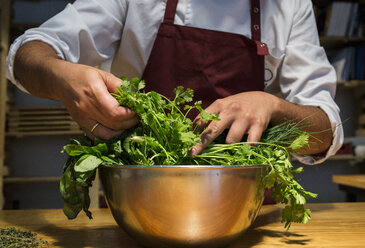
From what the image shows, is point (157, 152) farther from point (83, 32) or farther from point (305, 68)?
point (305, 68)

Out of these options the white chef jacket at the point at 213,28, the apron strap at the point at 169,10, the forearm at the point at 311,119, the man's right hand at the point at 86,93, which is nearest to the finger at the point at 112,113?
the man's right hand at the point at 86,93

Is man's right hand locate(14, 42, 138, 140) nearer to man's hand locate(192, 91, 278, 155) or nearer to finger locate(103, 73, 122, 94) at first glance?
finger locate(103, 73, 122, 94)

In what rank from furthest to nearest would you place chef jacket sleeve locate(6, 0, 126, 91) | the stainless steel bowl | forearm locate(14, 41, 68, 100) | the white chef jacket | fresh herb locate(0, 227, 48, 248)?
the white chef jacket
chef jacket sleeve locate(6, 0, 126, 91)
forearm locate(14, 41, 68, 100)
fresh herb locate(0, 227, 48, 248)
the stainless steel bowl

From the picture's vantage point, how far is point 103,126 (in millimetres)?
684

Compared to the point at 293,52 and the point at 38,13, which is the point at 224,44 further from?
the point at 38,13

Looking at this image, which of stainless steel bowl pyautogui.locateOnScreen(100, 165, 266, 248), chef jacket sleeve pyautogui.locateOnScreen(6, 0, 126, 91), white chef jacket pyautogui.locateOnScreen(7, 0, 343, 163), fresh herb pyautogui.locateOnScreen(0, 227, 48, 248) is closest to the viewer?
stainless steel bowl pyautogui.locateOnScreen(100, 165, 266, 248)

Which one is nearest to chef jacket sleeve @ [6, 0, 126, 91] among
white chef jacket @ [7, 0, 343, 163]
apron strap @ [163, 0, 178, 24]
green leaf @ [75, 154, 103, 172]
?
white chef jacket @ [7, 0, 343, 163]

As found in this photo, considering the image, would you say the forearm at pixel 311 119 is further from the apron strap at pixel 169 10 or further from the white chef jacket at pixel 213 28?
the apron strap at pixel 169 10

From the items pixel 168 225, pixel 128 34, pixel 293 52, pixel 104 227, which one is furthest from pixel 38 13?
pixel 168 225

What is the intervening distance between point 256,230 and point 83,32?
756 millimetres

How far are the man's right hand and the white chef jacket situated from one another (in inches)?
→ 12.5

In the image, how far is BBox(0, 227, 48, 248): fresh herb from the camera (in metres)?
0.68

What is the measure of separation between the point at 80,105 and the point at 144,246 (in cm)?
28

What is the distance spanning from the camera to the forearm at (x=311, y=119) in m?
0.89
